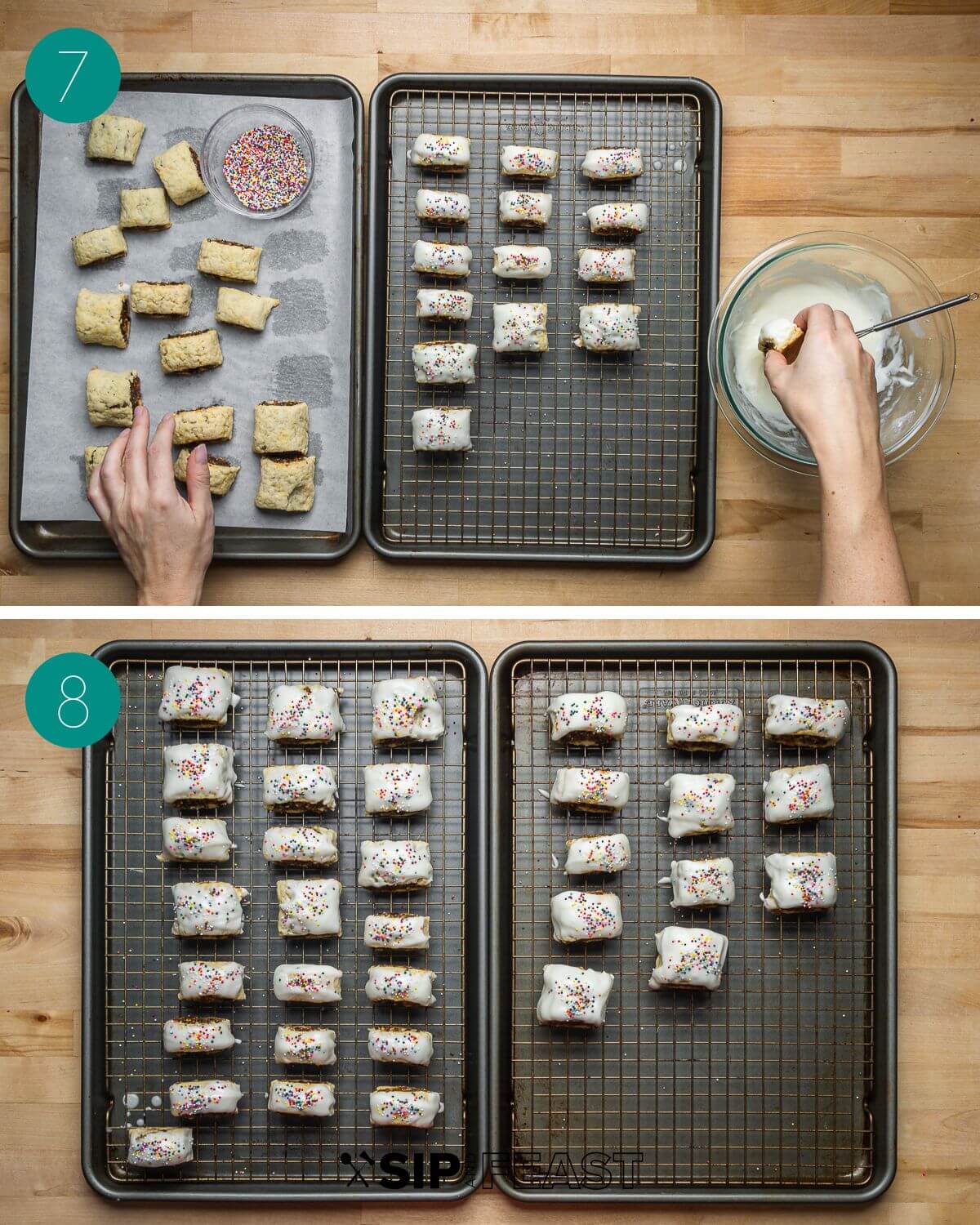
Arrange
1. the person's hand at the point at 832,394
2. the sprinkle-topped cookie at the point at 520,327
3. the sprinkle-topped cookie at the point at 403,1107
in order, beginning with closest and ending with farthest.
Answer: the person's hand at the point at 832,394 → the sprinkle-topped cookie at the point at 403,1107 → the sprinkle-topped cookie at the point at 520,327

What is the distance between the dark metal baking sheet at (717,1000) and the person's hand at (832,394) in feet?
1.13

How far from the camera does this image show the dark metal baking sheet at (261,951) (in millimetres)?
1600

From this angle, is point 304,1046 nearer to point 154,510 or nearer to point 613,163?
point 154,510

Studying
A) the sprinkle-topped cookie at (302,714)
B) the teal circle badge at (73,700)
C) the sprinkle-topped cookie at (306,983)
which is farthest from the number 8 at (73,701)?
the sprinkle-topped cookie at (306,983)

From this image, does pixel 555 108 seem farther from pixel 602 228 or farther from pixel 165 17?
pixel 165 17

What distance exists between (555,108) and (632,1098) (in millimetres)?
1879

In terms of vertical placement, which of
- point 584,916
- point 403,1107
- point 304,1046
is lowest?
point 403,1107

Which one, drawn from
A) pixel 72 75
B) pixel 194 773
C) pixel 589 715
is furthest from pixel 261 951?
pixel 72 75

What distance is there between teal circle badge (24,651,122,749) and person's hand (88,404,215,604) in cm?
16

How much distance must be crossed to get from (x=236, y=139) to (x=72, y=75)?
33 centimetres

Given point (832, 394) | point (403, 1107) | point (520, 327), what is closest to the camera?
point (832, 394)

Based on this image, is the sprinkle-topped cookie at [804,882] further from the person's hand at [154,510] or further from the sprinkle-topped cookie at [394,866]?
the person's hand at [154,510]

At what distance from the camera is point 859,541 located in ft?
4.93

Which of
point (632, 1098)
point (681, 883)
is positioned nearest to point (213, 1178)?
point (632, 1098)
